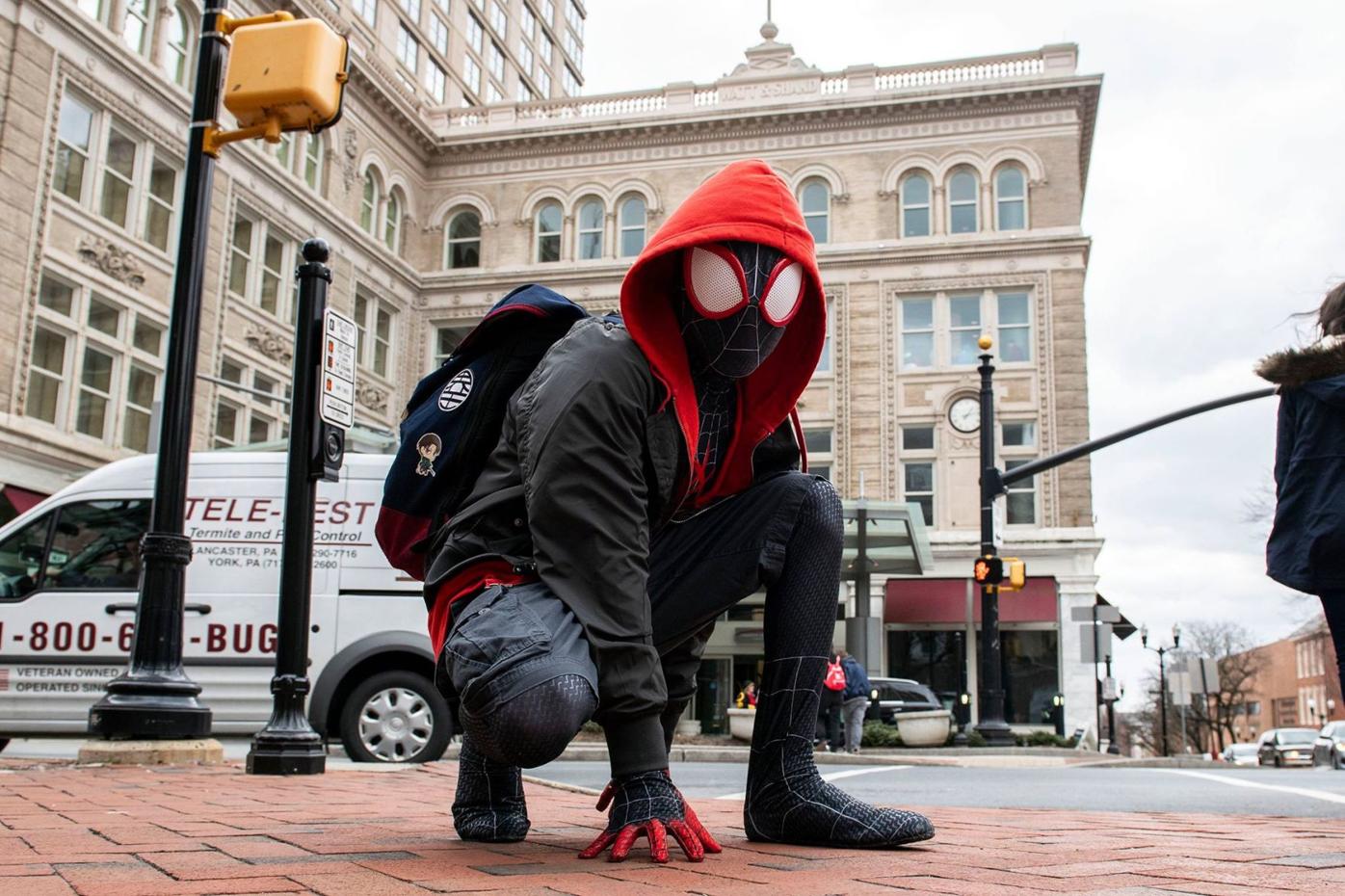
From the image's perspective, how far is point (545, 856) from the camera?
269 centimetres

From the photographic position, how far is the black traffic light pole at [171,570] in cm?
695

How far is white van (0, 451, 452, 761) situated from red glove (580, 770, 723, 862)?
7413 millimetres

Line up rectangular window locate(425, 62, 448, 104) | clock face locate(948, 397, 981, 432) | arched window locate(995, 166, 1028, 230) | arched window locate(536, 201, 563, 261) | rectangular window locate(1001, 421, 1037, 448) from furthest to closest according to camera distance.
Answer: rectangular window locate(425, 62, 448, 104) → arched window locate(536, 201, 563, 261) → arched window locate(995, 166, 1028, 230) → clock face locate(948, 397, 981, 432) → rectangular window locate(1001, 421, 1037, 448)

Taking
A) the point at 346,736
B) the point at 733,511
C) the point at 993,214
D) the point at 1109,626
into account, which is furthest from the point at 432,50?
the point at 733,511

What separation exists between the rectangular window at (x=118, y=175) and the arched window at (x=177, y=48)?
6.45ft

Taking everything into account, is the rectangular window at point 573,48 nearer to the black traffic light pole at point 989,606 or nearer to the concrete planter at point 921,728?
the black traffic light pole at point 989,606

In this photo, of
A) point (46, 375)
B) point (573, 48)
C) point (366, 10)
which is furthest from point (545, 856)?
point (573, 48)

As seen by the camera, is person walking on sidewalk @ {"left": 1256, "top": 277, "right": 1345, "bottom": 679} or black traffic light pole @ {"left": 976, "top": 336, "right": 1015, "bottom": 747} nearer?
person walking on sidewalk @ {"left": 1256, "top": 277, "right": 1345, "bottom": 679}

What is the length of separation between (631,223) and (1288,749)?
25044mm

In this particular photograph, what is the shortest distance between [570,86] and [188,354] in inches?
Answer: 2379

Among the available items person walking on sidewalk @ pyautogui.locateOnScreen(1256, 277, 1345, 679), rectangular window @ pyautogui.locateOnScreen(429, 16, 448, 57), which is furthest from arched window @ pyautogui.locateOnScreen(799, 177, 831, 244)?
person walking on sidewalk @ pyautogui.locateOnScreen(1256, 277, 1345, 679)

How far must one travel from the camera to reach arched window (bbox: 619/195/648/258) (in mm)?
37625

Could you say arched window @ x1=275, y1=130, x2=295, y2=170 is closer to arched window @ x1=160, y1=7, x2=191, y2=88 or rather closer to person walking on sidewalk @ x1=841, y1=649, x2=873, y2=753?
arched window @ x1=160, y1=7, x2=191, y2=88

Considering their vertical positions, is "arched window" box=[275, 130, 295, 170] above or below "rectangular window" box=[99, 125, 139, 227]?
above
